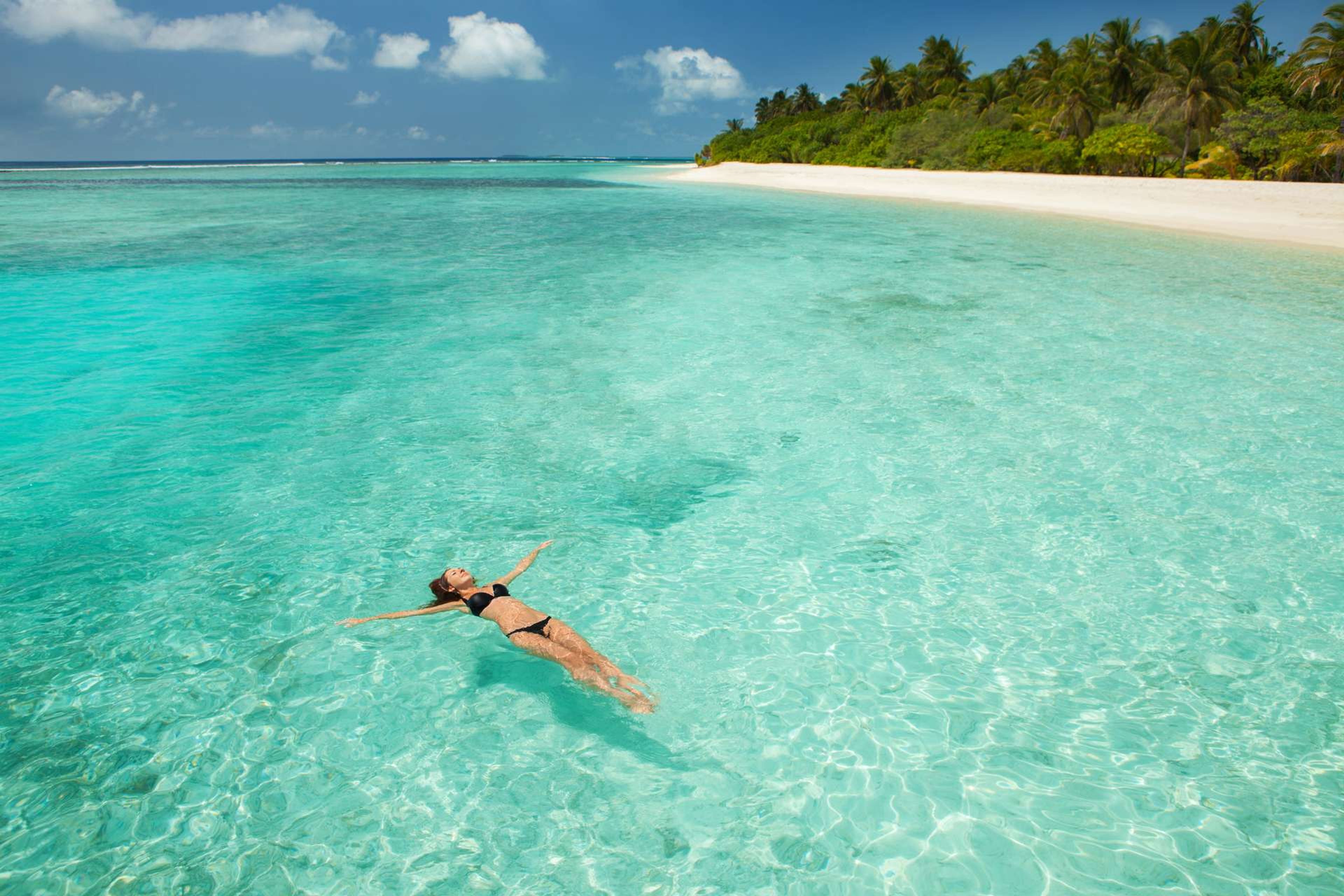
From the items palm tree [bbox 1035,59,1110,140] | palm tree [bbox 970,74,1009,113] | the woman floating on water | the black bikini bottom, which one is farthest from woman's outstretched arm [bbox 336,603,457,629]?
palm tree [bbox 970,74,1009,113]

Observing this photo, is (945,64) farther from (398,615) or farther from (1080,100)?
(398,615)

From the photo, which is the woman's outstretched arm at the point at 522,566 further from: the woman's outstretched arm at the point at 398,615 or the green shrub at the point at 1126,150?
the green shrub at the point at 1126,150

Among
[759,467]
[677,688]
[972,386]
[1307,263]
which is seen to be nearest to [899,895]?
[677,688]

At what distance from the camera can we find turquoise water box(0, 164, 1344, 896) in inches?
A: 157

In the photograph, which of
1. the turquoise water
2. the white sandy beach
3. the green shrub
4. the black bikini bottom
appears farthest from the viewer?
the green shrub

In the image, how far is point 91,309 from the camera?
16.3 metres

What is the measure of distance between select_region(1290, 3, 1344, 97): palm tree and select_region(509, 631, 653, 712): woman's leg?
4432 cm

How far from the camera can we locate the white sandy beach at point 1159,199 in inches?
973

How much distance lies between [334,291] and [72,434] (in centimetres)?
963

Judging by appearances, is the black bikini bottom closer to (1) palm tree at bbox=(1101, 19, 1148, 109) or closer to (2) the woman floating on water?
(2) the woman floating on water

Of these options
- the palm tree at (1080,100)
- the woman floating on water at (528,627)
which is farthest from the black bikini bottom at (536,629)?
the palm tree at (1080,100)

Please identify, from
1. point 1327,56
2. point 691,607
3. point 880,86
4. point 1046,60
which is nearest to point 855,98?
point 880,86

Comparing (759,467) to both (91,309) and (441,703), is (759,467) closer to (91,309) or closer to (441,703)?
(441,703)

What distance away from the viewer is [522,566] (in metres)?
6.16
